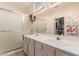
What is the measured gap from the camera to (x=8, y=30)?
2703mm

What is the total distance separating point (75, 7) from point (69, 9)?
110 mm

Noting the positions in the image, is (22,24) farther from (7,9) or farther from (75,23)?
(75,23)

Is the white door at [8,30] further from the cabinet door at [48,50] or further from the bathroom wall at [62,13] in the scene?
the cabinet door at [48,50]

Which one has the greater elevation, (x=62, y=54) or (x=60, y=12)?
(x=60, y=12)

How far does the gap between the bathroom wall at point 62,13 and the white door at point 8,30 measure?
2.30ft

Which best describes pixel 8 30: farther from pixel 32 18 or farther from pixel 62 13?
pixel 62 13

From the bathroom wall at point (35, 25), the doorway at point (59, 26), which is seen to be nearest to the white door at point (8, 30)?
the bathroom wall at point (35, 25)

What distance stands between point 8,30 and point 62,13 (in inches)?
51.0

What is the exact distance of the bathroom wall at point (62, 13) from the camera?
1920 millimetres

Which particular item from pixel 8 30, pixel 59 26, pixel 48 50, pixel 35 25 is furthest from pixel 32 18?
pixel 48 50

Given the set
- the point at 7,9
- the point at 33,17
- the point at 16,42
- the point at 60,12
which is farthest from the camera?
the point at 33,17

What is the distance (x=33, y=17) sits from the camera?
9.48 ft

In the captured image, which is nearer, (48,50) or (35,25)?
(48,50)

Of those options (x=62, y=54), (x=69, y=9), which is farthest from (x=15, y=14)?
(x=62, y=54)
